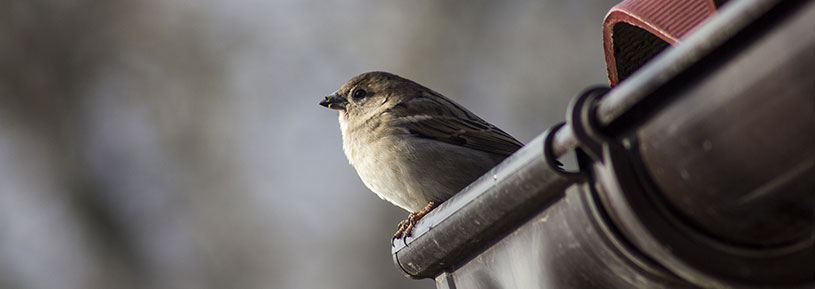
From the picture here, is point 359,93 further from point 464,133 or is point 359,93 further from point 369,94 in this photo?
point 464,133

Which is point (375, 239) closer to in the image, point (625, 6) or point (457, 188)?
point (457, 188)

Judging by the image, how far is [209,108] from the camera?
1164cm

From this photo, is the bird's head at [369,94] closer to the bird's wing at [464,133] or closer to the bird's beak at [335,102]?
the bird's beak at [335,102]

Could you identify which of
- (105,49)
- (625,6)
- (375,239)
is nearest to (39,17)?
(105,49)

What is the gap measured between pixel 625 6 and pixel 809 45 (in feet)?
3.05

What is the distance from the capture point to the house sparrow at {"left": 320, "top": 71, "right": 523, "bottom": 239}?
147 inches

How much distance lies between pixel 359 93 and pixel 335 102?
0.14 metres

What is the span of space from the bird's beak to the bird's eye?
0.06m

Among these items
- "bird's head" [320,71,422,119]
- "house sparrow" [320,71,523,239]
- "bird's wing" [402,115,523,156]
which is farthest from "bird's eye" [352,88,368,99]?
"bird's wing" [402,115,523,156]

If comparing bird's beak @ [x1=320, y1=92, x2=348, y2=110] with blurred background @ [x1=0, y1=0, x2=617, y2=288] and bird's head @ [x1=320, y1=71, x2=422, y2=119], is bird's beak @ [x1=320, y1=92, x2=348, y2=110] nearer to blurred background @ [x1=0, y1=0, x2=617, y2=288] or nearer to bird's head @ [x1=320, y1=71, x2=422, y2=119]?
bird's head @ [x1=320, y1=71, x2=422, y2=119]

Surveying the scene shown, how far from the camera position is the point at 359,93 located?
495 cm

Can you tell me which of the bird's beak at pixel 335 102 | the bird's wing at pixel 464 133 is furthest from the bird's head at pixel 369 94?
the bird's wing at pixel 464 133

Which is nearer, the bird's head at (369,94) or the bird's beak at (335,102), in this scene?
the bird's head at (369,94)

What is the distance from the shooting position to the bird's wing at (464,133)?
Result: 4008mm
